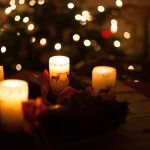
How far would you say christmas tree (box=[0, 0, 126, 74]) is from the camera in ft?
8.61

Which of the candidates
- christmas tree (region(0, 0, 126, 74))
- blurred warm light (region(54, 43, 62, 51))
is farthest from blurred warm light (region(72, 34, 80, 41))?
blurred warm light (region(54, 43, 62, 51))

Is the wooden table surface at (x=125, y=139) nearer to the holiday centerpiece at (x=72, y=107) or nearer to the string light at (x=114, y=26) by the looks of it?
the holiday centerpiece at (x=72, y=107)

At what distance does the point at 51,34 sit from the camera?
2.67 meters

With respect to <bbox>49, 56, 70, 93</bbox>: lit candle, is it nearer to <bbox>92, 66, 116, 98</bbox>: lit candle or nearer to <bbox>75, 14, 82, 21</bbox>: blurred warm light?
<bbox>92, 66, 116, 98</bbox>: lit candle

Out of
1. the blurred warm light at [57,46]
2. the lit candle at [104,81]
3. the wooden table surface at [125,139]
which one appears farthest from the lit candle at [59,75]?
the blurred warm light at [57,46]

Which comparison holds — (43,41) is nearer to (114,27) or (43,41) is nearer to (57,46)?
(57,46)

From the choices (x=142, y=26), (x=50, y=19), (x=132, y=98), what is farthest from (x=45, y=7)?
(x=132, y=98)

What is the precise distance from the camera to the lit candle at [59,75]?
4.25 ft

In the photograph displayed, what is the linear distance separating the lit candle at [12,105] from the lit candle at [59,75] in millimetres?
251

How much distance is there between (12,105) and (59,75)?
285 mm

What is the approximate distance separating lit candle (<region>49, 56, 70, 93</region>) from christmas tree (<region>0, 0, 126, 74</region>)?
50.8 inches

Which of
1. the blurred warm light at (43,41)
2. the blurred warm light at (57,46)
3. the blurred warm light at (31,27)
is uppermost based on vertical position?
the blurred warm light at (31,27)

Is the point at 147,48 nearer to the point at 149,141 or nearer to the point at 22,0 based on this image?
the point at 22,0

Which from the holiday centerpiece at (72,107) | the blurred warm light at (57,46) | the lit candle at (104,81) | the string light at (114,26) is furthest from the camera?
the string light at (114,26)
